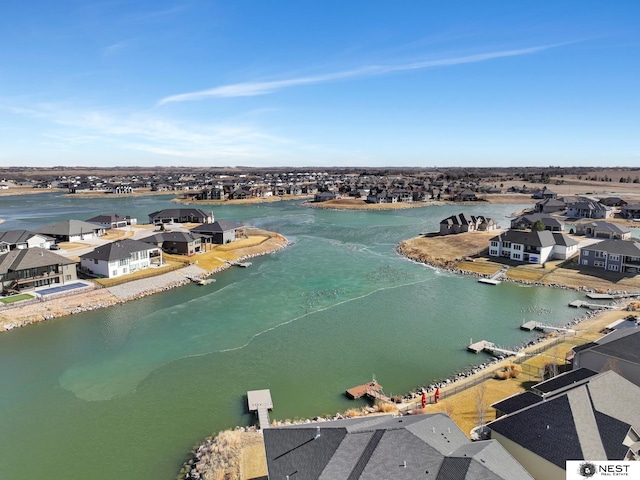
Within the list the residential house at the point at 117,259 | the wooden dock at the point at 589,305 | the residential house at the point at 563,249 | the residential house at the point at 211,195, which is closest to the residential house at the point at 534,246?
the residential house at the point at 563,249

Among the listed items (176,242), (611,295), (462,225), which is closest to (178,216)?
(176,242)

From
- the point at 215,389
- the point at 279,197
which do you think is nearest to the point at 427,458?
the point at 215,389

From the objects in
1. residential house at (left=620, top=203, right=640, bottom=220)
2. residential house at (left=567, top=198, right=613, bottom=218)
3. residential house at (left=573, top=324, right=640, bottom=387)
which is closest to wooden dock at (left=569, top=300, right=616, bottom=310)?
residential house at (left=573, top=324, right=640, bottom=387)

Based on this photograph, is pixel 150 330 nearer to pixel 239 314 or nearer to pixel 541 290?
pixel 239 314

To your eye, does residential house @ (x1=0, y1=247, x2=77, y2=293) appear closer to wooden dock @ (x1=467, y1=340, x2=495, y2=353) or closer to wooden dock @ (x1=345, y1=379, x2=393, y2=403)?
wooden dock @ (x1=345, y1=379, x2=393, y2=403)

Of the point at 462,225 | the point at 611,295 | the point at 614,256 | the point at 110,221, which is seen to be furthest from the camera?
the point at 110,221

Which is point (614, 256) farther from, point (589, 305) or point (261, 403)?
point (261, 403)

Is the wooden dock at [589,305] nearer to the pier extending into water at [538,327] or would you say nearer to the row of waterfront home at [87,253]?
the pier extending into water at [538,327]
